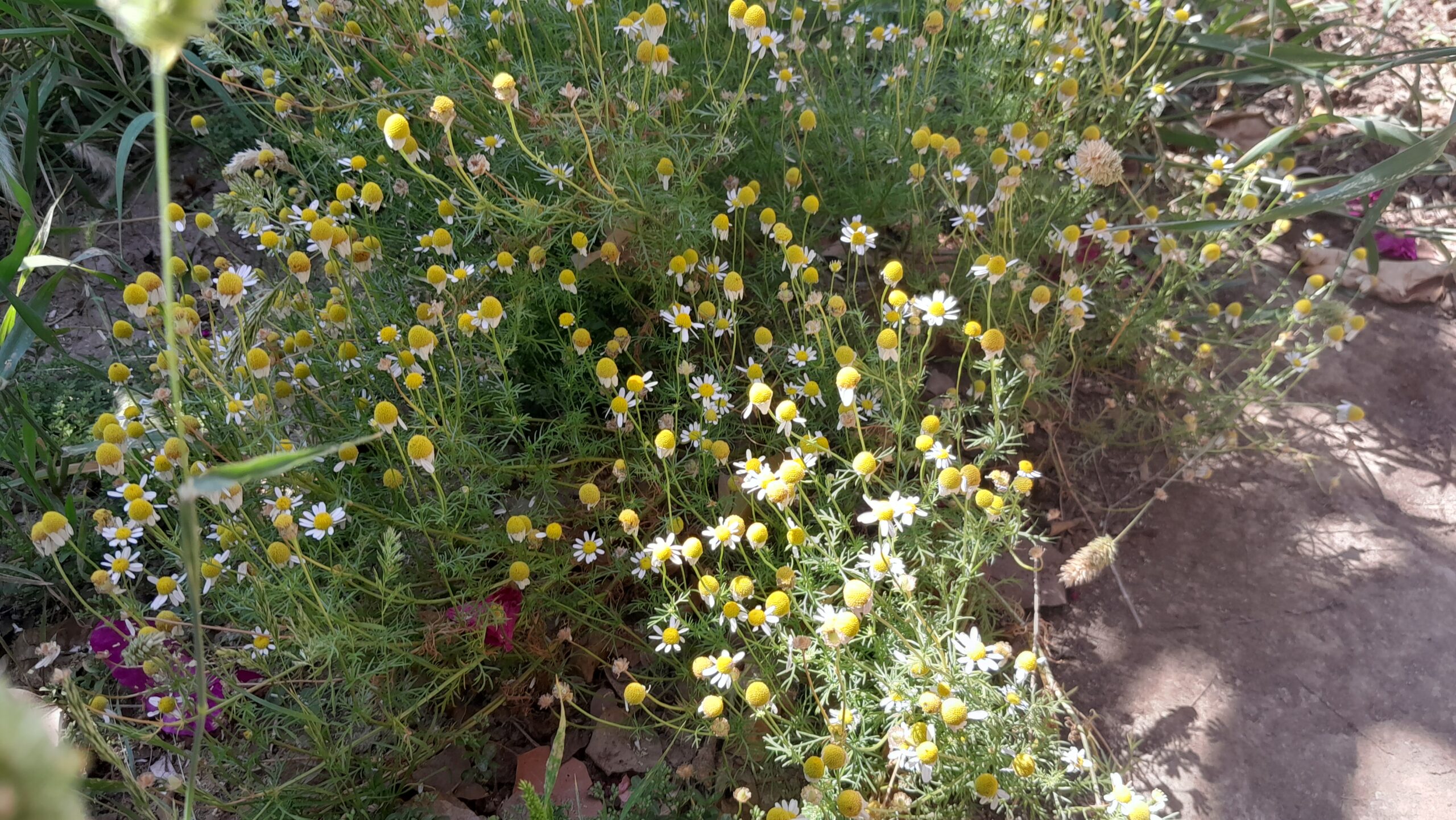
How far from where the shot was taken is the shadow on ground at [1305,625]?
1831mm

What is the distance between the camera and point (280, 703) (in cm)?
182

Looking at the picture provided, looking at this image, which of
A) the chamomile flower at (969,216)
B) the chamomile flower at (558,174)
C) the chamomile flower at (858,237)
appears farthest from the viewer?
the chamomile flower at (969,216)

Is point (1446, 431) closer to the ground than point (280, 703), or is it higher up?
closer to the ground

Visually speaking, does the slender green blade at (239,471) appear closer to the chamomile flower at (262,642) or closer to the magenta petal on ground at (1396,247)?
the chamomile flower at (262,642)

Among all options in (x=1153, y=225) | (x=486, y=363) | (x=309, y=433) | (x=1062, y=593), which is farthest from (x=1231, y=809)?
(x=309, y=433)

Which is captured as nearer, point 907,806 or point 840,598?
point 907,806

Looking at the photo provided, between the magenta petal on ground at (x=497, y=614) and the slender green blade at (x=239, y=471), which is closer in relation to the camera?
the slender green blade at (x=239, y=471)

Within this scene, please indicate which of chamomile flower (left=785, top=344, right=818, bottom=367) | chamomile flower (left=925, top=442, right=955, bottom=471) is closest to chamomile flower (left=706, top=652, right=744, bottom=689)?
chamomile flower (left=925, top=442, right=955, bottom=471)

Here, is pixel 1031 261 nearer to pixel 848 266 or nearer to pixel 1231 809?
pixel 848 266

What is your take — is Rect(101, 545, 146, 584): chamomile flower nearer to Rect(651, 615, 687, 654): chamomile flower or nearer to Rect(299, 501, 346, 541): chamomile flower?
Rect(299, 501, 346, 541): chamomile flower

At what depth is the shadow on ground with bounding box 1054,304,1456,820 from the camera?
183 cm

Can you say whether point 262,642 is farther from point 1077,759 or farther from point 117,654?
point 1077,759

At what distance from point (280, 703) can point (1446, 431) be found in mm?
3065

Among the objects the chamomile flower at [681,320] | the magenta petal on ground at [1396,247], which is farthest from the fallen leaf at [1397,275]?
the chamomile flower at [681,320]
